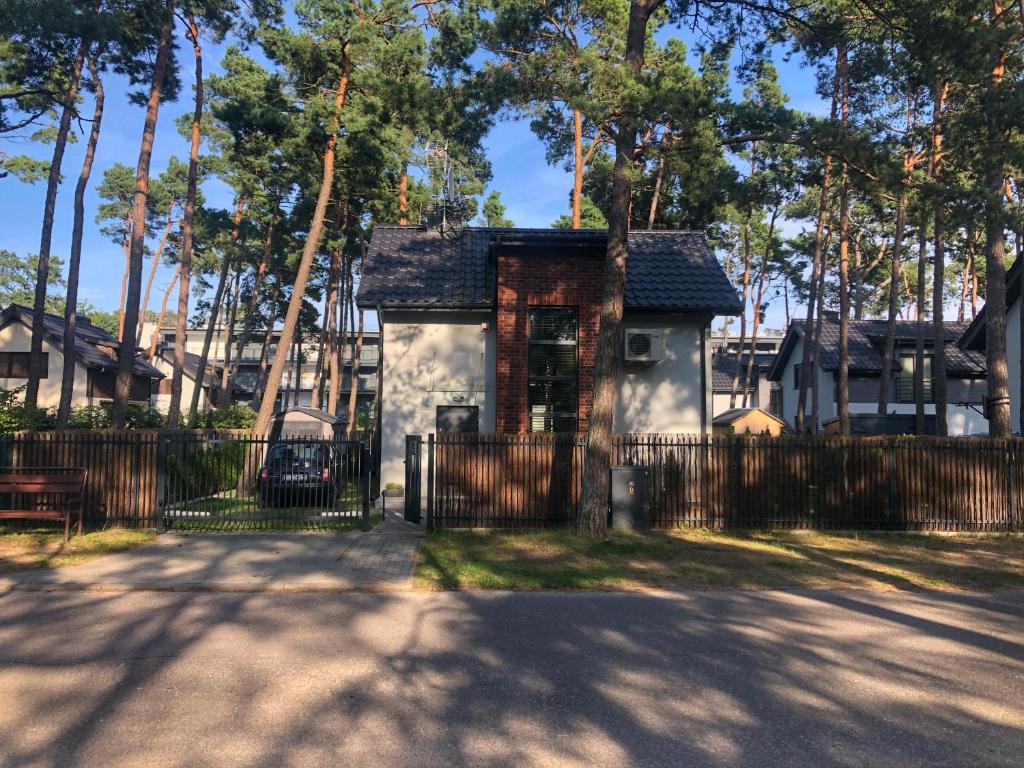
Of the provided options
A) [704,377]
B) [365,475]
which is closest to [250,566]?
[365,475]

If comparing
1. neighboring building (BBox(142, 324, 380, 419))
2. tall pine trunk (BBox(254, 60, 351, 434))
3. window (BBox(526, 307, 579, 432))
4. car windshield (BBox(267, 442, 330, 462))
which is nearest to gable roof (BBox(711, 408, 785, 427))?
window (BBox(526, 307, 579, 432))

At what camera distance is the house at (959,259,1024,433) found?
69.6 feet

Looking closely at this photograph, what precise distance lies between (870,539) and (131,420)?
66.8 feet

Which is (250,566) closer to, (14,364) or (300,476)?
(300,476)

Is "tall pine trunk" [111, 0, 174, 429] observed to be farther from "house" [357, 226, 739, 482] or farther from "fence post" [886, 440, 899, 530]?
"fence post" [886, 440, 899, 530]

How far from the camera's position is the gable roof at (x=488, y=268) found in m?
16.5

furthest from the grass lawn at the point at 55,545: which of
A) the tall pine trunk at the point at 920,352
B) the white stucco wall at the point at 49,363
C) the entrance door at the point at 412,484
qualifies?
the white stucco wall at the point at 49,363

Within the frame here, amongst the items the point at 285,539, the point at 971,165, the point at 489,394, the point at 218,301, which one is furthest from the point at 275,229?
the point at 971,165

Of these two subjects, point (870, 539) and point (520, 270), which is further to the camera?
point (520, 270)

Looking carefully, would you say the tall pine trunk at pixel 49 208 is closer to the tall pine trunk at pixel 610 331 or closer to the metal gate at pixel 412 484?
the metal gate at pixel 412 484

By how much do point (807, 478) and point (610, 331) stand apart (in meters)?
4.53

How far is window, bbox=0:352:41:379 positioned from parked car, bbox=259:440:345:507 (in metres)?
32.1

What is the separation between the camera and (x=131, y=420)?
72.1 ft

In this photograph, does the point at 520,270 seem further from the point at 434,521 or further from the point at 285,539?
the point at 285,539
